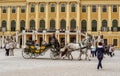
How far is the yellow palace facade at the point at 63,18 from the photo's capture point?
68.4 metres

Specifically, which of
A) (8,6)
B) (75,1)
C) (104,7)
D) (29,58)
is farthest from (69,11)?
(29,58)

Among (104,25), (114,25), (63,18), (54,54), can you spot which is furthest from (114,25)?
(54,54)

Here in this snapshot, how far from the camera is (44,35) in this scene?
218 ft

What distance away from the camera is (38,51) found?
2878 cm

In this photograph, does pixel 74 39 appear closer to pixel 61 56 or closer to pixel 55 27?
pixel 55 27

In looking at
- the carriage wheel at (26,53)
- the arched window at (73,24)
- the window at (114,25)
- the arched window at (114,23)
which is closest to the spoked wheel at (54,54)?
the carriage wheel at (26,53)

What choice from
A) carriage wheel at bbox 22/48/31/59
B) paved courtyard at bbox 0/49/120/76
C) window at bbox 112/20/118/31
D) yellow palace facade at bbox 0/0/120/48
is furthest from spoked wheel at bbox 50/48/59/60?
window at bbox 112/20/118/31

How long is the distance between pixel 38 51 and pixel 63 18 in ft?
136

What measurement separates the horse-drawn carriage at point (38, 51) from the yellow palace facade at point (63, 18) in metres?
37.9

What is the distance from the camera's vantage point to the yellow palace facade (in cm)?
6844

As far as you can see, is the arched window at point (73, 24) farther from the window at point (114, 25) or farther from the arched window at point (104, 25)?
the window at point (114, 25)

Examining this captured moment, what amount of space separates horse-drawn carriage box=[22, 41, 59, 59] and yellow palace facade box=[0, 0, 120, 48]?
37.9 meters

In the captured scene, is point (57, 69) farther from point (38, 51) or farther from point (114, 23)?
point (114, 23)

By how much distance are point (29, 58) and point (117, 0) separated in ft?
140
